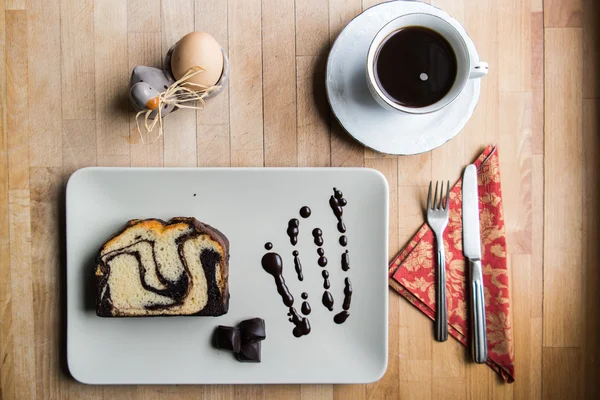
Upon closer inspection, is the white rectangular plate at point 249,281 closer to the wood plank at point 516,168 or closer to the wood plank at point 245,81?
the wood plank at point 245,81

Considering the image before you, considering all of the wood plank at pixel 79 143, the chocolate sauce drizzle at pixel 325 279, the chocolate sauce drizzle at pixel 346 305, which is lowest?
the chocolate sauce drizzle at pixel 346 305

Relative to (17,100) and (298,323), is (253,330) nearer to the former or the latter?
(298,323)

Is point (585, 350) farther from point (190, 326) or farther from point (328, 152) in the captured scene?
point (190, 326)

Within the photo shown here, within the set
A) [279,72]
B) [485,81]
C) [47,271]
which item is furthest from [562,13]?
[47,271]

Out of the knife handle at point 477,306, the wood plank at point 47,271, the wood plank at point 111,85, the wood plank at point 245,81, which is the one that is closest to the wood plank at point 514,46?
the knife handle at point 477,306

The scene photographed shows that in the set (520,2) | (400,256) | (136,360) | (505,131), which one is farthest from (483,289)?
(136,360)

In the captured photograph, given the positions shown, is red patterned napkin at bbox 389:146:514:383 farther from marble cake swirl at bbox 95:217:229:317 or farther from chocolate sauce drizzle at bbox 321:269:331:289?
marble cake swirl at bbox 95:217:229:317
